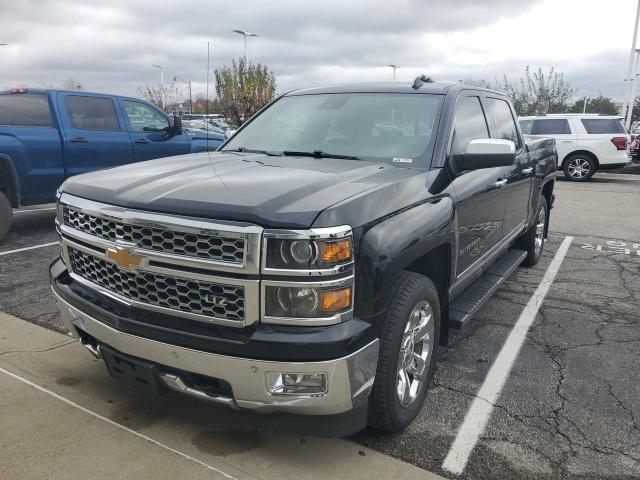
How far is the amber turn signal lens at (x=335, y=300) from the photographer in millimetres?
2232

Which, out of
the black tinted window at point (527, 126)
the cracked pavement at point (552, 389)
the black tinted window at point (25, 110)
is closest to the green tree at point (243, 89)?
the black tinted window at point (527, 126)

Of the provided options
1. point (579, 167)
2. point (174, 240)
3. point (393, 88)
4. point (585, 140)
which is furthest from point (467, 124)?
point (579, 167)

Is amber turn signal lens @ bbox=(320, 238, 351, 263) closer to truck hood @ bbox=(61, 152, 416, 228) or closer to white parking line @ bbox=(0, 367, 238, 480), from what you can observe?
truck hood @ bbox=(61, 152, 416, 228)

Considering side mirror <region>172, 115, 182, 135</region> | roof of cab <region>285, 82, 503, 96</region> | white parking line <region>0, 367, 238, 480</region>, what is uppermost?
roof of cab <region>285, 82, 503, 96</region>

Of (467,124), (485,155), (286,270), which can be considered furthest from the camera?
(467,124)

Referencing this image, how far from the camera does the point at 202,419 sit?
303 cm

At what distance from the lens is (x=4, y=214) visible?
6613 mm

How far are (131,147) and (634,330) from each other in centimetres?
680

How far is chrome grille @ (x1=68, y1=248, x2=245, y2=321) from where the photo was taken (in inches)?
90.4

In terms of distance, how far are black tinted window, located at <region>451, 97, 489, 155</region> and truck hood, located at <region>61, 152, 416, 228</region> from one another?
0.64 metres

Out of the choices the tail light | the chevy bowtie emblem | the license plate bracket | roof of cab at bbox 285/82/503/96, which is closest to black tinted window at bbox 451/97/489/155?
roof of cab at bbox 285/82/503/96

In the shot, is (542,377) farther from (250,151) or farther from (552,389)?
(250,151)

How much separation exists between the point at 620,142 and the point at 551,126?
70.5 inches

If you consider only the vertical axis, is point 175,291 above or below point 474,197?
below
